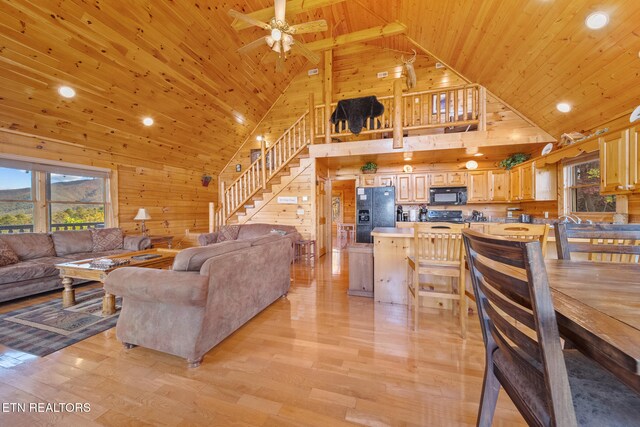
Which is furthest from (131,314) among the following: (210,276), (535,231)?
(535,231)

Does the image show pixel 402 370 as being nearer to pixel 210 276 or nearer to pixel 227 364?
pixel 227 364

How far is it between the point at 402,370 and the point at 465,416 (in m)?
0.44

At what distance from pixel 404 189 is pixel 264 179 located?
3.37 meters

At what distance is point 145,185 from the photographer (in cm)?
541

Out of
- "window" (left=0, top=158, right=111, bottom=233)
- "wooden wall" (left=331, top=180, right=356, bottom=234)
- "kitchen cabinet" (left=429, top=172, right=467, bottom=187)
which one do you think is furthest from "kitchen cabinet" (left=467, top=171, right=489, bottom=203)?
"window" (left=0, top=158, right=111, bottom=233)

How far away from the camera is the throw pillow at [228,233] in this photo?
5.21 m

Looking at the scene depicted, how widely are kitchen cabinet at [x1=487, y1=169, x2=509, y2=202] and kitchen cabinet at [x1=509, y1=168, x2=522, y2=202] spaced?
0.35 ft

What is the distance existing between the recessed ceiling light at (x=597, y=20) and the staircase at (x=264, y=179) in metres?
4.28

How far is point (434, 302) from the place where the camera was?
109 inches

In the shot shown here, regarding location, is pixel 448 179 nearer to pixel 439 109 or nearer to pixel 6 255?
pixel 439 109

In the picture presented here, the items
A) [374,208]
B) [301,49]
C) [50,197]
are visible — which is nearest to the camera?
[301,49]

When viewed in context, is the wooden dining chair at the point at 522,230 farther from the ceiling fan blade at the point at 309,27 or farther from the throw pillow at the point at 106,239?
the throw pillow at the point at 106,239

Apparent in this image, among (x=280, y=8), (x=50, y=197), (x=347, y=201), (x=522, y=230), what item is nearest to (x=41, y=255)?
(x=50, y=197)

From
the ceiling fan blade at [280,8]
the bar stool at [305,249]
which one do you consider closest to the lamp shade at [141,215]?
the bar stool at [305,249]
